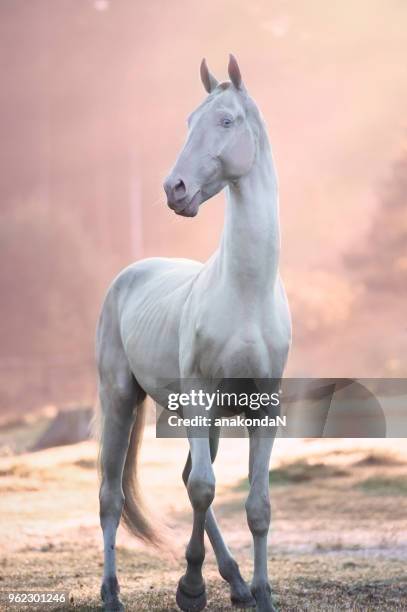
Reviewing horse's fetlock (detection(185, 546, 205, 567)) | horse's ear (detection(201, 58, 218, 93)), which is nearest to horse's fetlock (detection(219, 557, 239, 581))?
horse's fetlock (detection(185, 546, 205, 567))

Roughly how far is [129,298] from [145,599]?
1.27 metres

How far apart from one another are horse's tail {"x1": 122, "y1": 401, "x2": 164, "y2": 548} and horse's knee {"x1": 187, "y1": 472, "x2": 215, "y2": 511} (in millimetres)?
874

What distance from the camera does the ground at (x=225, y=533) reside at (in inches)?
162

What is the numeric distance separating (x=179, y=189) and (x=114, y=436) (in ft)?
4.37

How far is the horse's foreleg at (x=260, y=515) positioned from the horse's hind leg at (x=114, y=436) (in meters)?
0.79

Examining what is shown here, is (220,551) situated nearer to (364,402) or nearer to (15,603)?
(15,603)

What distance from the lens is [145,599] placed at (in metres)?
3.99

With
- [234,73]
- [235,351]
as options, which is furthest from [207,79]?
[235,351]

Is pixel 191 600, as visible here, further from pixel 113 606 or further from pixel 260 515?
pixel 260 515

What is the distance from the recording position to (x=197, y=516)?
3389 mm

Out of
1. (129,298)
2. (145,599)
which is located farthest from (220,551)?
(129,298)

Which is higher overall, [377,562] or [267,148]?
[267,148]

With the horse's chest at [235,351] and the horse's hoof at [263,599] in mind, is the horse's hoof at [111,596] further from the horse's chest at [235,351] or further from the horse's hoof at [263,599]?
the horse's chest at [235,351]

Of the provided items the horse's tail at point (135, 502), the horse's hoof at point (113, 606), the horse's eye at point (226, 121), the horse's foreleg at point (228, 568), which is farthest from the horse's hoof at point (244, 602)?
the horse's eye at point (226, 121)
